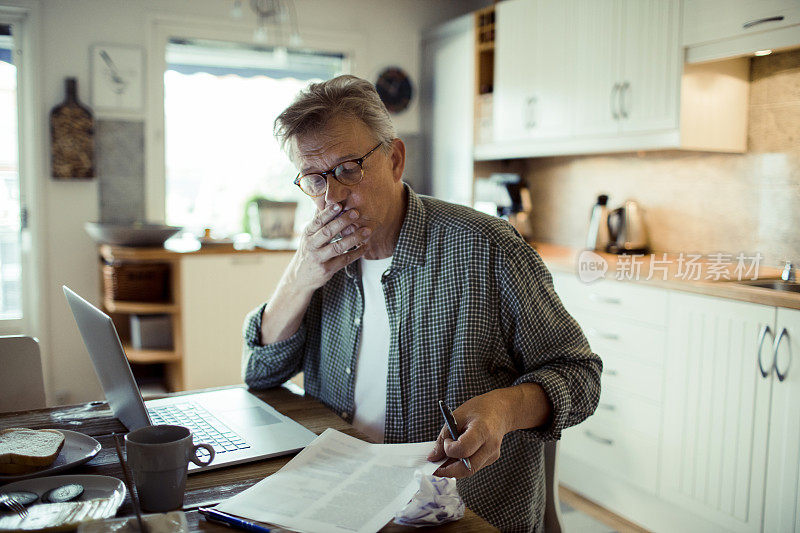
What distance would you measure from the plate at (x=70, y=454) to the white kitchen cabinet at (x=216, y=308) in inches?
85.8

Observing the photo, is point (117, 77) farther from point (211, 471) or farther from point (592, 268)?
point (211, 471)

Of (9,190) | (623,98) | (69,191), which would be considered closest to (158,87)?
(69,191)

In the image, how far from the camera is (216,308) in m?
3.38

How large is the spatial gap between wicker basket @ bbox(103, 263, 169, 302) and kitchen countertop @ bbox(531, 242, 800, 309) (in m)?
1.89

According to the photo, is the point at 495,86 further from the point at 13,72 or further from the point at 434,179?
the point at 13,72

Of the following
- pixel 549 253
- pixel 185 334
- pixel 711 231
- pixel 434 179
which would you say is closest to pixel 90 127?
pixel 185 334

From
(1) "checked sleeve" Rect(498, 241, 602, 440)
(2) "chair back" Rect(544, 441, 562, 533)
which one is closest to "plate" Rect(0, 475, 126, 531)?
(1) "checked sleeve" Rect(498, 241, 602, 440)

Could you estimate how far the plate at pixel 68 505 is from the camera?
0.81m

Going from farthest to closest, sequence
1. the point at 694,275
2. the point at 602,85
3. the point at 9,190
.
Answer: the point at 9,190 < the point at 602,85 < the point at 694,275

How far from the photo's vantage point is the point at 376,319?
148 centimetres

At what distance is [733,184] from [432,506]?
96.1 inches

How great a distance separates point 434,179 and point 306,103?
3.02 m

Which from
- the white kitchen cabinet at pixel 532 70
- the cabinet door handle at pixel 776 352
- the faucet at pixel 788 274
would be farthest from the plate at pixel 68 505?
the white kitchen cabinet at pixel 532 70

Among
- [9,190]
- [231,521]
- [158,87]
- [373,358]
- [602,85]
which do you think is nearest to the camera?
[231,521]
